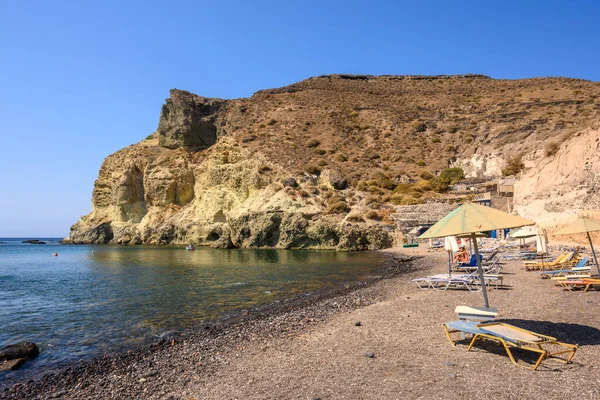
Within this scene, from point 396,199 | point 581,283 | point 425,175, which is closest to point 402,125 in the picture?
point 425,175

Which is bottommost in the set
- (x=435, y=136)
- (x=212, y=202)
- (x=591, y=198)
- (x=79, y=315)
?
(x=79, y=315)

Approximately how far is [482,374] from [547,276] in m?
10.3

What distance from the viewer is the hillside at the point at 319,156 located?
4141cm

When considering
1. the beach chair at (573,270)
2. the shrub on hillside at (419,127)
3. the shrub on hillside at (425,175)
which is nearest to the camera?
the beach chair at (573,270)

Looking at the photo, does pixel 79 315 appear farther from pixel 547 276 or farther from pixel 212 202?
pixel 212 202

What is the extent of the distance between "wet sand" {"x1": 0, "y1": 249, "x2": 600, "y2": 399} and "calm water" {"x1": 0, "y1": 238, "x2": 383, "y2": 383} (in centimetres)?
168

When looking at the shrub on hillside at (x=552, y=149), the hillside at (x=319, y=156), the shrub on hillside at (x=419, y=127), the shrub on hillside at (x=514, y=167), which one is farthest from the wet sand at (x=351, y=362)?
the shrub on hillside at (x=419, y=127)

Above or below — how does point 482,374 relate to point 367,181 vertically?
below

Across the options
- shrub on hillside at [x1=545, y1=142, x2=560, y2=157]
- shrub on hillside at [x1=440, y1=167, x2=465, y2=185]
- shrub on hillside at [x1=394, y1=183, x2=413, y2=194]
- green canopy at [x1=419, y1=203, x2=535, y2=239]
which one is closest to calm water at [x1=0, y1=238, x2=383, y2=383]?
green canopy at [x1=419, y1=203, x2=535, y2=239]

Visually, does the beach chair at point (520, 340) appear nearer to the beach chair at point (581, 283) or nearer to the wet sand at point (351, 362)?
the wet sand at point (351, 362)

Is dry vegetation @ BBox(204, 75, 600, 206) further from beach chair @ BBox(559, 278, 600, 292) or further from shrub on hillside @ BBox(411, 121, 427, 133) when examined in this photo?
beach chair @ BBox(559, 278, 600, 292)

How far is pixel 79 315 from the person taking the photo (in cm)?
1188

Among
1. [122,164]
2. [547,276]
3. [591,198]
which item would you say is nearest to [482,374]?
[547,276]

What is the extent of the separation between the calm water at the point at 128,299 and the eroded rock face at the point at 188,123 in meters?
43.6
